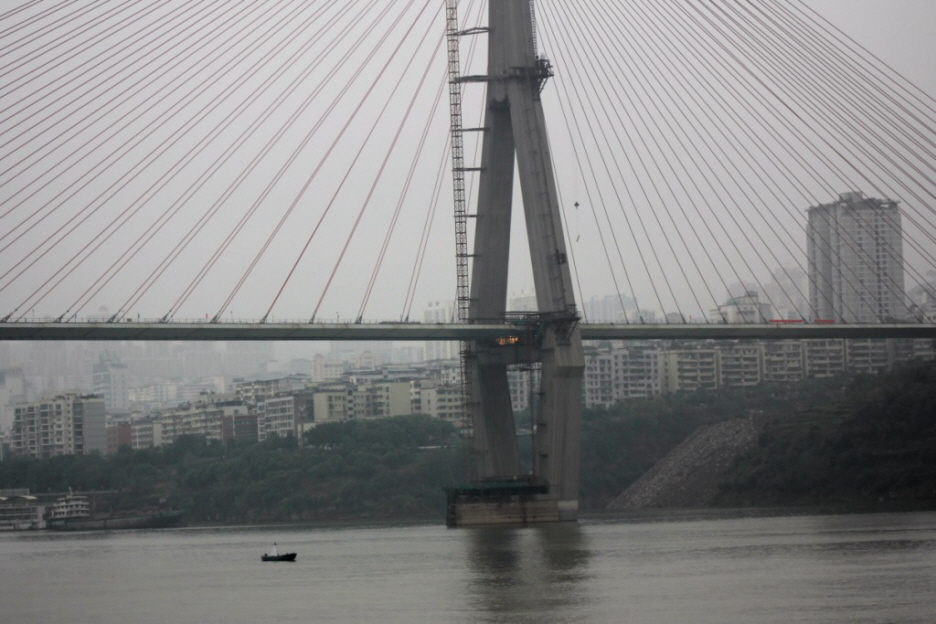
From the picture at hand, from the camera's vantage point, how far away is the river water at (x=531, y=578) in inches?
1041

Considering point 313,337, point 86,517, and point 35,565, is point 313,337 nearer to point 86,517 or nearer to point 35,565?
point 35,565

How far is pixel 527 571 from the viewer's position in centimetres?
3359

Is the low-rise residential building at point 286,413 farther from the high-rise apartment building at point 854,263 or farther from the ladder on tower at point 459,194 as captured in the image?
the ladder on tower at point 459,194

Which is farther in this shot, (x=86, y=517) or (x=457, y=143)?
(x=86, y=517)

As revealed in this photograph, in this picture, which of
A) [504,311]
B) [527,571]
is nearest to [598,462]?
[504,311]

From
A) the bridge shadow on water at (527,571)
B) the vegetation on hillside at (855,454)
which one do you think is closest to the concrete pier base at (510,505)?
the bridge shadow on water at (527,571)

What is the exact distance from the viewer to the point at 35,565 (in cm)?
4606

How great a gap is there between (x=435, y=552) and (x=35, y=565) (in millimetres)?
12234

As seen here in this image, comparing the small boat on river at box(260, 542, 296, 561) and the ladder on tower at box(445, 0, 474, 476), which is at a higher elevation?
the ladder on tower at box(445, 0, 474, 476)

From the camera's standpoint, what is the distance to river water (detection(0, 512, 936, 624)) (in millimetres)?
26438

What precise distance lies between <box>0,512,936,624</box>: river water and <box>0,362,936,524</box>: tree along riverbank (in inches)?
616

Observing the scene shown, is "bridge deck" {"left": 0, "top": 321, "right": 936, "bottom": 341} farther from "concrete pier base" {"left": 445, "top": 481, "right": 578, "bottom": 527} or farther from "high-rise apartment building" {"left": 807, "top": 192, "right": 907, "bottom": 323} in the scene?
"high-rise apartment building" {"left": 807, "top": 192, "right": 907, "bottom": 323}

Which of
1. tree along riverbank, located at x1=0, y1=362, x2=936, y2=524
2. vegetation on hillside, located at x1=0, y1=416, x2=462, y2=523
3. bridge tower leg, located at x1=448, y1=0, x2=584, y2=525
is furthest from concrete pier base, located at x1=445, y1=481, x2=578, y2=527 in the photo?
vegetation on hillside, located at x1=0, y1=416, x2=462, y2=523

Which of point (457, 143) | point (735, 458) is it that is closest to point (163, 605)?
point (457, 143)
